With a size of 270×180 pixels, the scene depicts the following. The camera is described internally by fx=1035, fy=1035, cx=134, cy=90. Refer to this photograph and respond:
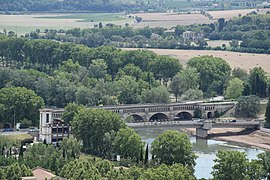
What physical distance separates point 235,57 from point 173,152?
59289mm

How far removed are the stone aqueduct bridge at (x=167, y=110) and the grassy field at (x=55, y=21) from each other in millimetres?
66600

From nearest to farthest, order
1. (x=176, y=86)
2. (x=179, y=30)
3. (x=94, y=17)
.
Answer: (x=176, y=86)
(x=179, y=30)
(x=94, y=17)

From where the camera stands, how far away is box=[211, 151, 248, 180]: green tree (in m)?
53.9

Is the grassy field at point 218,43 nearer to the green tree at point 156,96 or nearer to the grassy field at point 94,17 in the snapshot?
the grassy field at point 94,17

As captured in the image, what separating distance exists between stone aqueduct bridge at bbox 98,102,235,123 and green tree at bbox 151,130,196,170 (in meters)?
19.6

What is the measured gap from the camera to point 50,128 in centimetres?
7062

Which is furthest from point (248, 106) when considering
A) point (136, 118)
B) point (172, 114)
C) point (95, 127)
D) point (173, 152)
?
point (173, 152)

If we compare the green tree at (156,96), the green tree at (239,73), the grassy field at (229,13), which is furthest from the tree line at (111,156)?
the grassy field at (229,13)

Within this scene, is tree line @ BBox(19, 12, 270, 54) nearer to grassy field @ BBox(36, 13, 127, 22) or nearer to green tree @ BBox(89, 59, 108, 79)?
grassy field @ BBox(36, 13, 127, 22)

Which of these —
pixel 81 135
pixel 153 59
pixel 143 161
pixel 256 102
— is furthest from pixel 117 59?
pixel 143 161

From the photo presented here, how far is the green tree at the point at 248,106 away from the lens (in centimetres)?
8412

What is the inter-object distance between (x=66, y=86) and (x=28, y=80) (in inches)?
149

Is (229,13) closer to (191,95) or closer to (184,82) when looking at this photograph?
(184,82)

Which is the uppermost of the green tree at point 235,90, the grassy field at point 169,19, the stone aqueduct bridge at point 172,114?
the grassy field at point 169,19
